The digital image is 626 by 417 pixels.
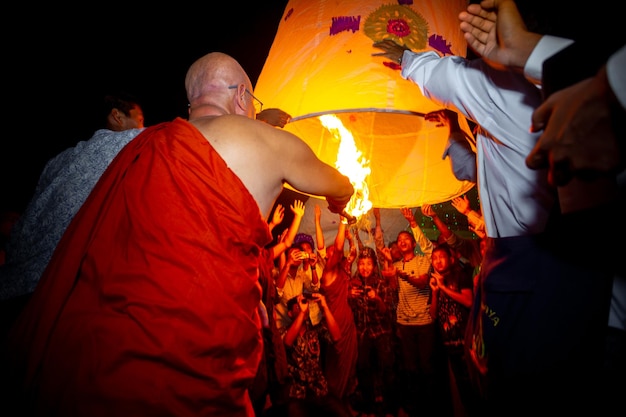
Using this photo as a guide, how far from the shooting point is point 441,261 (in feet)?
17.5

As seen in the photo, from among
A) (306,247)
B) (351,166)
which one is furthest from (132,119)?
(306,247)

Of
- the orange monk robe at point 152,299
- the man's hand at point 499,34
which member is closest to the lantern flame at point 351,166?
the orange monk robe at point 152,299

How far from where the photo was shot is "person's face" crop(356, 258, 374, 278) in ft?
19.5

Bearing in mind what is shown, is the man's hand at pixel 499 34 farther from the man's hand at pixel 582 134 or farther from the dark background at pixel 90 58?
the dark background at pixel 90 58

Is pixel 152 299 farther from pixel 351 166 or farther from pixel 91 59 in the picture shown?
pixel 91 59

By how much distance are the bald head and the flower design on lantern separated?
2.98ft

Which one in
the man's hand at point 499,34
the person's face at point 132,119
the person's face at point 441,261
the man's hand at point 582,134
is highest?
the man's hand at point 499,34

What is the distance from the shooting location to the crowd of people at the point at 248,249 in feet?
3.24

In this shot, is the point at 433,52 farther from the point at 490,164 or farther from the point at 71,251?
the point at 71,251

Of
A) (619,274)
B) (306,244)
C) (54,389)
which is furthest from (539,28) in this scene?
(306,244)

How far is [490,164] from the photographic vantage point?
5.04 feet

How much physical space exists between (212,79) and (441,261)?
475 cm

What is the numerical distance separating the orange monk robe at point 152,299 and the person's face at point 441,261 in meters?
4.52

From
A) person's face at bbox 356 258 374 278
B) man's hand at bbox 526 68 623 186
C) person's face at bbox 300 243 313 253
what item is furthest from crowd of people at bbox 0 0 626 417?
person's face at bbox 300 243 313 253
